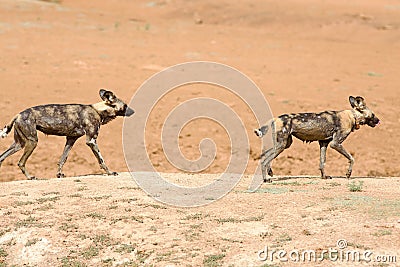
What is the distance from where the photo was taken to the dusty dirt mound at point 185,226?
320 inches

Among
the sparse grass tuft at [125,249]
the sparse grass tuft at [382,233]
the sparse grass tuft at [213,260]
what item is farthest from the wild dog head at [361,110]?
the sparse grass tuft at [125,249]

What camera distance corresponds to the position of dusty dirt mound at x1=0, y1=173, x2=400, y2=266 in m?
8.12

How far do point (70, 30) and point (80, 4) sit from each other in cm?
1330

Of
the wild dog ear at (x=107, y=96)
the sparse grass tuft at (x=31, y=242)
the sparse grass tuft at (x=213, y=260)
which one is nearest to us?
the sparse grass tuft at (x=213, y=260)

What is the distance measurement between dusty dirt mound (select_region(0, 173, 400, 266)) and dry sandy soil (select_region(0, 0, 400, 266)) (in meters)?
0.03

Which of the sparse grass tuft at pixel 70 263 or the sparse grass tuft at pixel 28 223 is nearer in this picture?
the sparse grass tuft at pixel 70 263

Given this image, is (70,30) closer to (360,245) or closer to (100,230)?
(100,230)

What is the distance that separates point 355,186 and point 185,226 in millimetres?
3778

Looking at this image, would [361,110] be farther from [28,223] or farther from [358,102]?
[28,223]

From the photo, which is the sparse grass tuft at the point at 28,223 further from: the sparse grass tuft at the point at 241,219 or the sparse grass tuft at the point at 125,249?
the sparse grass tuft at the point at 241,219

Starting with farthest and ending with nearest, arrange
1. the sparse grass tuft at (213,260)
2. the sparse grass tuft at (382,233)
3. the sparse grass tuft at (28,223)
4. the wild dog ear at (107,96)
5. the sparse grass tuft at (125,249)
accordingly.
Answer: the wild dog ear at (107,96)
the sparse grass tuft at (28,223)
the sparse grass tuft at (125,249)
the sparse grass tuft at (382,233)
the sparse grass tuft at (213,260)

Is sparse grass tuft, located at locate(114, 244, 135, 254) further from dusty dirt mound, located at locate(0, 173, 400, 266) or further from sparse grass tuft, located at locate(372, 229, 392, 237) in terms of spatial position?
sparse grass tuft, located at locate(372, 229, 392, 237)

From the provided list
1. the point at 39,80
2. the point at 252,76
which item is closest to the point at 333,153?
the point at 252,76

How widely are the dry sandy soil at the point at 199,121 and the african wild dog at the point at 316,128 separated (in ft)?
2.58
